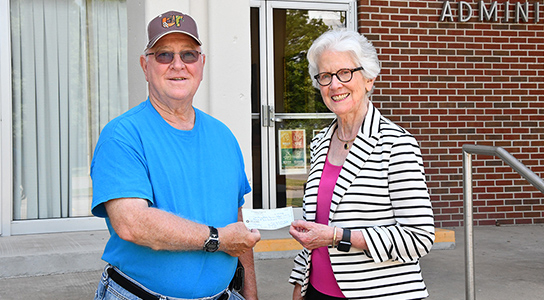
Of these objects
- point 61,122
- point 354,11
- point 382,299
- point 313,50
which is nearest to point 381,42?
point 354,11

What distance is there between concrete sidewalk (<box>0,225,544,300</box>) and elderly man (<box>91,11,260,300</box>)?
9.30 feet

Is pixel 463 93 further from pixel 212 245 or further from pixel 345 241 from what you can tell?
pixel 212 245

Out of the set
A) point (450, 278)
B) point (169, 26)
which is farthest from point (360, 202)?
point (450, 278)

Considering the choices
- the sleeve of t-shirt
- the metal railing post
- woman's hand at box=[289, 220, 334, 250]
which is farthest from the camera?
the metal railing post

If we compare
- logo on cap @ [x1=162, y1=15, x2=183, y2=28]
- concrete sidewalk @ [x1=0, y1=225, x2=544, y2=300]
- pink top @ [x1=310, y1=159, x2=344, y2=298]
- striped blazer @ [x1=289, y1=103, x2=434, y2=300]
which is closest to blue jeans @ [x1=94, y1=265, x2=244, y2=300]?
pink top @ [x1=310, y1=159, x2=344, y2=298]

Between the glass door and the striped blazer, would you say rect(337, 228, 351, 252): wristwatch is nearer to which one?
the striped blazer

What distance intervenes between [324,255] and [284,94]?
5.31 metres

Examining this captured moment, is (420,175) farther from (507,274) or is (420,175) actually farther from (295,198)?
(295,198)

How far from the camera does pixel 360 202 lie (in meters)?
2.29

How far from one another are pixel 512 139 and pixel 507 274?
306 centimetres

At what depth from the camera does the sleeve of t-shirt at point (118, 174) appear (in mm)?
2006

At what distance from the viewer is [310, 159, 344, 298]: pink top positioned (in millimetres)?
2418

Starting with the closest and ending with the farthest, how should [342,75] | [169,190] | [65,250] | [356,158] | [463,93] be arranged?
[169,190], [356,158], [342,75], [65,250], [463,93]

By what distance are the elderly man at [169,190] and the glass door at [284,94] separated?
5074 millimetres
